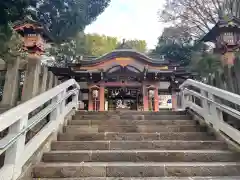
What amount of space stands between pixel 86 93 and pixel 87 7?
345 inches

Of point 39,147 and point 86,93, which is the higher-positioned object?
point 86,93

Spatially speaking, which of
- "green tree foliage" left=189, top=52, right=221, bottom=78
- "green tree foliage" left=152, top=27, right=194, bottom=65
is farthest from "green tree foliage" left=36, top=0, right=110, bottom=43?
"green tree foliage" left=189, top=52, right=221, bottom=78

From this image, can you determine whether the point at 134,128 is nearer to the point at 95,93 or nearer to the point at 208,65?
the point at 95,93

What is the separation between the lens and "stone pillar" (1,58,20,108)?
3.53m

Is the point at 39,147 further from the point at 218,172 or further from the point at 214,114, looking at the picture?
the point at 214,114

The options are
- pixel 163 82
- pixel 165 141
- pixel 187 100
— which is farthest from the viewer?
pixel 163 82

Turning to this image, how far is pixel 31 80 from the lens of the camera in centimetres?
357

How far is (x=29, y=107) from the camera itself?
247 cm

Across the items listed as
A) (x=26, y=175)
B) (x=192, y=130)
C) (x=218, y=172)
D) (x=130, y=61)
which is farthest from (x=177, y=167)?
(x=130, y=61)

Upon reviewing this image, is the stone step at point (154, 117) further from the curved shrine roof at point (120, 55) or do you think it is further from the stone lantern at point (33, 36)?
the curved shrine roof at point (120, 55)

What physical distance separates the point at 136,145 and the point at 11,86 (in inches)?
91.8

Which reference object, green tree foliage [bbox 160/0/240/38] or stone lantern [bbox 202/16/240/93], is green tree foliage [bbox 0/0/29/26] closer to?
stone lantern [bbox 202/16/240/93]

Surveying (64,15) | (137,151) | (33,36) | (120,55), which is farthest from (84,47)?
(137,151)

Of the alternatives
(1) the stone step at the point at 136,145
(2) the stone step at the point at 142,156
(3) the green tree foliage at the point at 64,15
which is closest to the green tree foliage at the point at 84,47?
(3) the green tree foliage at the point at 64,15
